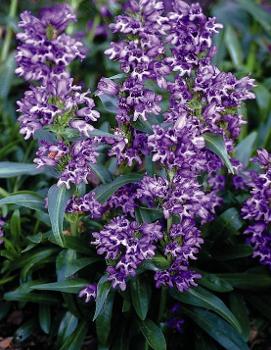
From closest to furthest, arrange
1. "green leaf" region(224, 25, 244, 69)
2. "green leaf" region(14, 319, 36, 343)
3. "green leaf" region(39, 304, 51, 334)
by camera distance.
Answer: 1. "green leaf" region(39, 304, 51, 334)
2. "green leaf" region(14, 319, 36, 343)
3. "green leaf" region(224, 25, 244, 69)

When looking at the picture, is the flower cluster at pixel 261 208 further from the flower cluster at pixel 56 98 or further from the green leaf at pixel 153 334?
the flower cluster at pixel 56 98

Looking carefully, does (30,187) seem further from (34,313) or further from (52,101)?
(52,101)

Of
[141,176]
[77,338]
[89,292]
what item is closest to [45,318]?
[77,338]

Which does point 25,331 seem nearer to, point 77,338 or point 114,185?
point 77,338

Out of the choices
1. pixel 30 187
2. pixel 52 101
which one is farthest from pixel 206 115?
pixel 30 187

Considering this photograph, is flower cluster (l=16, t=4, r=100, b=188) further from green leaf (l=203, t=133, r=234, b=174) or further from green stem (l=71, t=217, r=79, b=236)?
green leaf (l=203, t=133, r=234, b=174)

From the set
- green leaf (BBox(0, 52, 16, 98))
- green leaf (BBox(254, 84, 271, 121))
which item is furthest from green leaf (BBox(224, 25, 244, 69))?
green leaf (BBox(0, 52, 16, 98))

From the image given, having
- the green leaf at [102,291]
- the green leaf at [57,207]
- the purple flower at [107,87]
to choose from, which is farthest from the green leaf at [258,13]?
the green leaf at [102,291]
